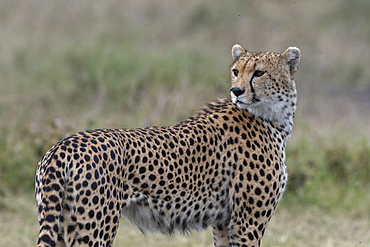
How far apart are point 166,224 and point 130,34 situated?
10.2 metres

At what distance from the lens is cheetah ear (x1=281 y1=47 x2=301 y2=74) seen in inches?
149

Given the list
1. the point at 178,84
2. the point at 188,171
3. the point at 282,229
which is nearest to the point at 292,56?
the point at 188,171

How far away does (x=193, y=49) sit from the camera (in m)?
12.4

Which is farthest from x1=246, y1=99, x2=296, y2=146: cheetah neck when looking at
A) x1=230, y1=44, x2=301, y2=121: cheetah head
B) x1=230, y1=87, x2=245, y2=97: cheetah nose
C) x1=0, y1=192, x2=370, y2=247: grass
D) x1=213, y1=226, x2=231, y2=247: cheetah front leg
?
x1=0, y1=192, x2=370, y2=247: grass

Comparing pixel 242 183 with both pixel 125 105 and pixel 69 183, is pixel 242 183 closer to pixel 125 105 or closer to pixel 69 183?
pixel 69 183

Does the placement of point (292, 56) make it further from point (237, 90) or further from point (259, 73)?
point (237, 90)

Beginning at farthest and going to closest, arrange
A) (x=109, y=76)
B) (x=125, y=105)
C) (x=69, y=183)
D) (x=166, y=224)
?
(x=109, y=76), (x=125, y=105), (x=166, y=224), (x=69, y=183)

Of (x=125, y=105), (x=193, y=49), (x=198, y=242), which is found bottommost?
(x=198, y=242)

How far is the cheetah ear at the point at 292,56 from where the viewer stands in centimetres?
379

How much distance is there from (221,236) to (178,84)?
19.4 feet

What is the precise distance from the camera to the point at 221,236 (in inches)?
148

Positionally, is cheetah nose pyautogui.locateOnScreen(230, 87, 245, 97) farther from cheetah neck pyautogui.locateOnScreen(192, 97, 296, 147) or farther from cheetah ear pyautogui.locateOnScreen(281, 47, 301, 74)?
cheetah ear pyautogui.locateOnScreen(281, 47, 301, 74)

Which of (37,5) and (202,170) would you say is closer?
(202,170)

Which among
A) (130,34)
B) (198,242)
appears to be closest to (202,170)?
(198,242)
